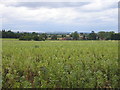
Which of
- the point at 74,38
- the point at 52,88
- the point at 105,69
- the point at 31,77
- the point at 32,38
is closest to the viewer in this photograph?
the point at 52,88

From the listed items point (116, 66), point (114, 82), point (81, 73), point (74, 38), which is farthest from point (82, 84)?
point (74, 38)

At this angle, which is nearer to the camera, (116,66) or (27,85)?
(27,85)

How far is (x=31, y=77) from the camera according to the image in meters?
5.86

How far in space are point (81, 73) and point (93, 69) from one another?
3.73ft

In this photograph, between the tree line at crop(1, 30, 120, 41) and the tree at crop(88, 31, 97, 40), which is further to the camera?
the tree at crop(88, 31, 97, 40)

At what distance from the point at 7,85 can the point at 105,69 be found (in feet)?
10.6

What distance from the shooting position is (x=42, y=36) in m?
32.1

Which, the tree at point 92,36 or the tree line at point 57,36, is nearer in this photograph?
the tree line at point 57,36

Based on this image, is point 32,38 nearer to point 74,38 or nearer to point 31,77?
point 74,38

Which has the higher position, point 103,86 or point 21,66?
point 21,66

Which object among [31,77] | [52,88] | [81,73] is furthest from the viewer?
[31,77]

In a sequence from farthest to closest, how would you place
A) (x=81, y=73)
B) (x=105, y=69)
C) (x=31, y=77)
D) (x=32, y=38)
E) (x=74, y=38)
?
1. (x=74, y=38)
2. (x=32, y=38)
3. (x=105, y=69)
4. (x=31, y=77)
5. (x=81, y=73)

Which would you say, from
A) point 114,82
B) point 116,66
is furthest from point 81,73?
point 116,66

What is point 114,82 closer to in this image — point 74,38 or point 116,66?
point 116,66
